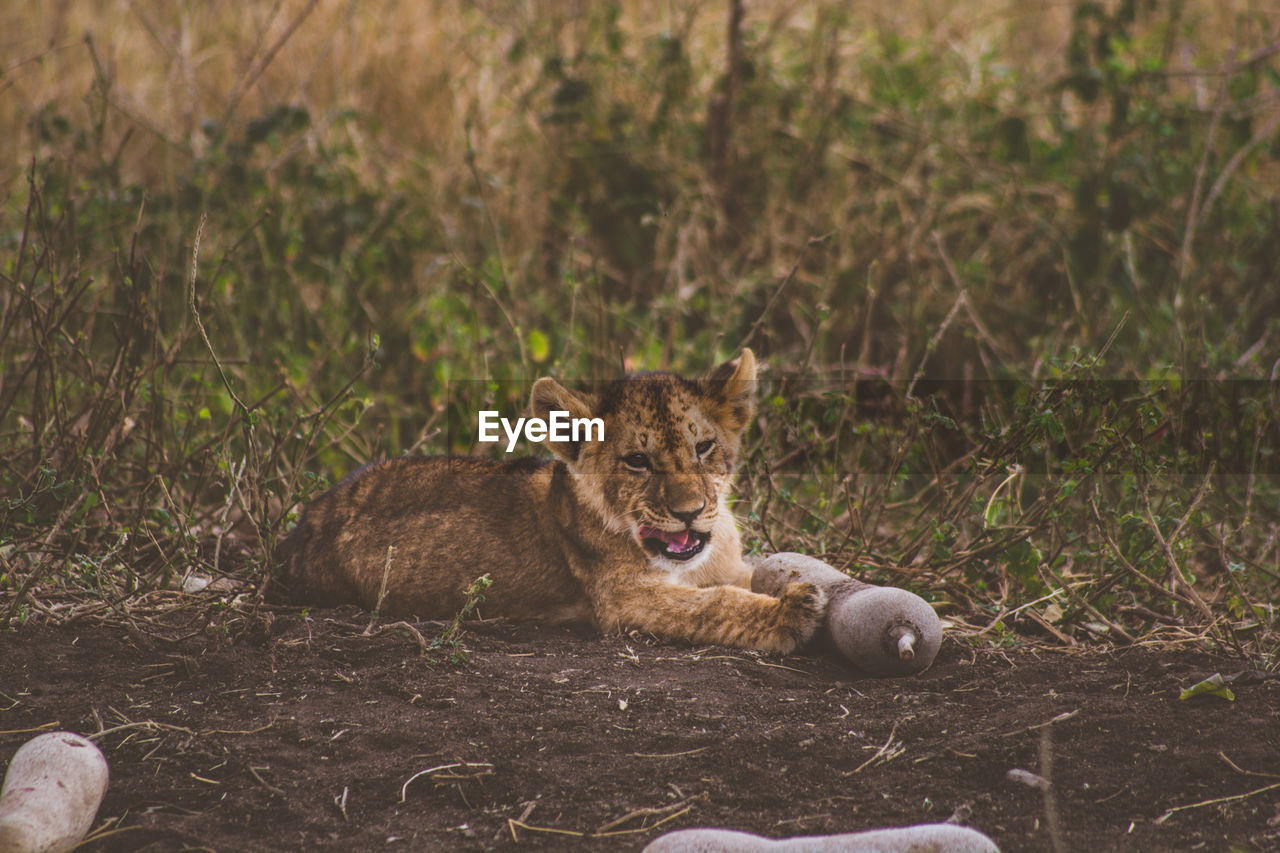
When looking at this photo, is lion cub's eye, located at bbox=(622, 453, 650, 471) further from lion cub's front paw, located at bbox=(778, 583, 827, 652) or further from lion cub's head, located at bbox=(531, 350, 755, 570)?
lion cub's front paw, located at bbox=(778, 583, 827, 652)

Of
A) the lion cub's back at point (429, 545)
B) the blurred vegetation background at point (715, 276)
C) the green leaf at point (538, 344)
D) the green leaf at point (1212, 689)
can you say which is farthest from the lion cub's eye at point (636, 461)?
the green leaf at point (538, 344)

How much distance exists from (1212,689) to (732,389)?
1.93 m

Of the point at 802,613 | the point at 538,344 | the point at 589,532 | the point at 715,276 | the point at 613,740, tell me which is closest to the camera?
the point at 613,740

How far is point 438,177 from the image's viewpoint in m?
9.17

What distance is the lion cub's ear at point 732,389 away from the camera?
177 inches

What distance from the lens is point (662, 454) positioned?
431 cm

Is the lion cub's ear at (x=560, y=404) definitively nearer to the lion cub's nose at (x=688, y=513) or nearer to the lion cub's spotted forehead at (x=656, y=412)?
the lion cub's spotted forehead at (x=656, y=412)

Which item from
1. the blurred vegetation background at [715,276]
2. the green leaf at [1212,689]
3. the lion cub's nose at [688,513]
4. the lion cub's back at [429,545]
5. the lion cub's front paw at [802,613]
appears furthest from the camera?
the blurred vegetation background at [715,276]

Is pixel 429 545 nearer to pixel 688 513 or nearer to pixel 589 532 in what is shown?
pixel 589 532

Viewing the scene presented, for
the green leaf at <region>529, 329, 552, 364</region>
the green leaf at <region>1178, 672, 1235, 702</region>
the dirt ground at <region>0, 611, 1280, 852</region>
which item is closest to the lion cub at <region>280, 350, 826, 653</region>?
the dirt ground at <region>0, 611, 1280, 852</region>

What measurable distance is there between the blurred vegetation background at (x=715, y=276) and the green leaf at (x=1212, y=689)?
0.66m

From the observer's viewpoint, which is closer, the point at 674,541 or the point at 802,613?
the point at 802,613

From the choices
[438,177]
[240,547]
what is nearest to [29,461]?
[240,547]

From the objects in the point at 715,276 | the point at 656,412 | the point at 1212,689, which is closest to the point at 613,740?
the point at 656,412
